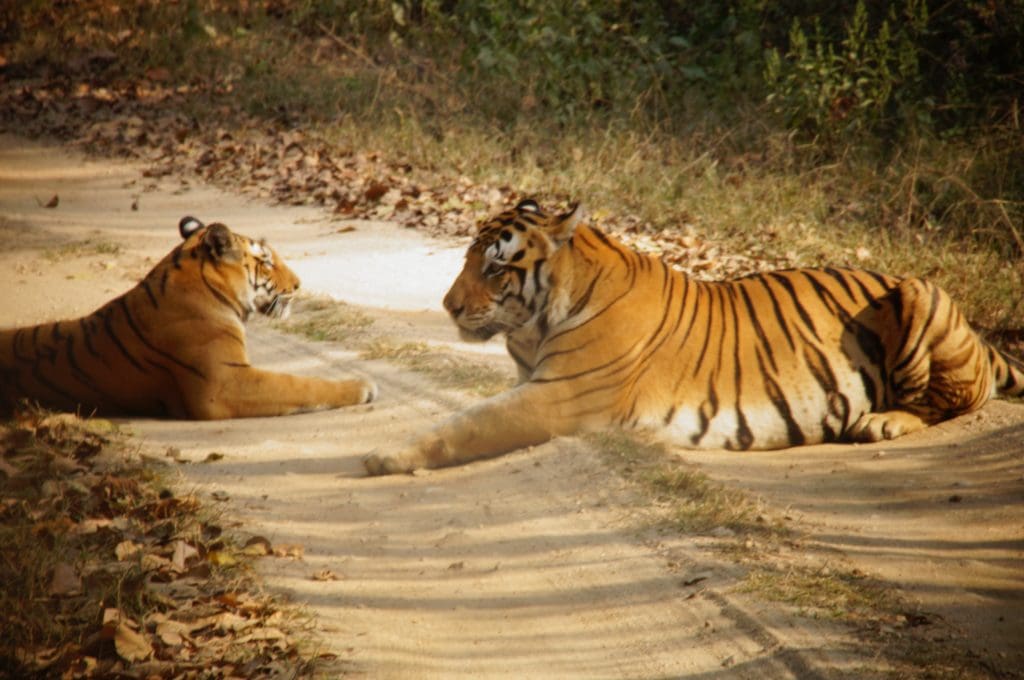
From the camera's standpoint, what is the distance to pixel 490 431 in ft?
14.7

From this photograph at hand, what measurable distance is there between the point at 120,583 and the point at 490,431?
166 centimetres

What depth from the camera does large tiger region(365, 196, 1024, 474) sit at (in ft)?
15.5

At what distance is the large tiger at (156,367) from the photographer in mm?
5039

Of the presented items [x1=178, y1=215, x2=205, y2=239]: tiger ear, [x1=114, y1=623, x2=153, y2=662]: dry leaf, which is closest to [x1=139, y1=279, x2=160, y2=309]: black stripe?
[x1=178, y1=215, x2=205, y2=239]: tiger ear

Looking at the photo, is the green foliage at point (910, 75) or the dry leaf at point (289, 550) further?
the green foliage at point (910, 75)

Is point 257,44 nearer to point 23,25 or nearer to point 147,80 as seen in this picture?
point 147,80

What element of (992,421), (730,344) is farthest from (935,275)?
(730,344)

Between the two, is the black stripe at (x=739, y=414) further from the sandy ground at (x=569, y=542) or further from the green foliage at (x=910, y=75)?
the green foliage at (x=910, y=75)

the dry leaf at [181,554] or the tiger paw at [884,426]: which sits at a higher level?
the tiger paw at [884,426]

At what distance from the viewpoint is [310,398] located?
514 cm

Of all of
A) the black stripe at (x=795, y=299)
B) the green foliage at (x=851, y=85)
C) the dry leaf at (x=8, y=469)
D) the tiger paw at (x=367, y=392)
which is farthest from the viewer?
the green foliage at (x=851, y=85)

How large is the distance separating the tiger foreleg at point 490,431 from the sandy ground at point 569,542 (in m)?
0.07

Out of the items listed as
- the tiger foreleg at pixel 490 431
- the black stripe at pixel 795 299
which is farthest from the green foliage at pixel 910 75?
the tiger foreleg at pixel 490 431

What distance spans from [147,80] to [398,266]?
22.6 ft
